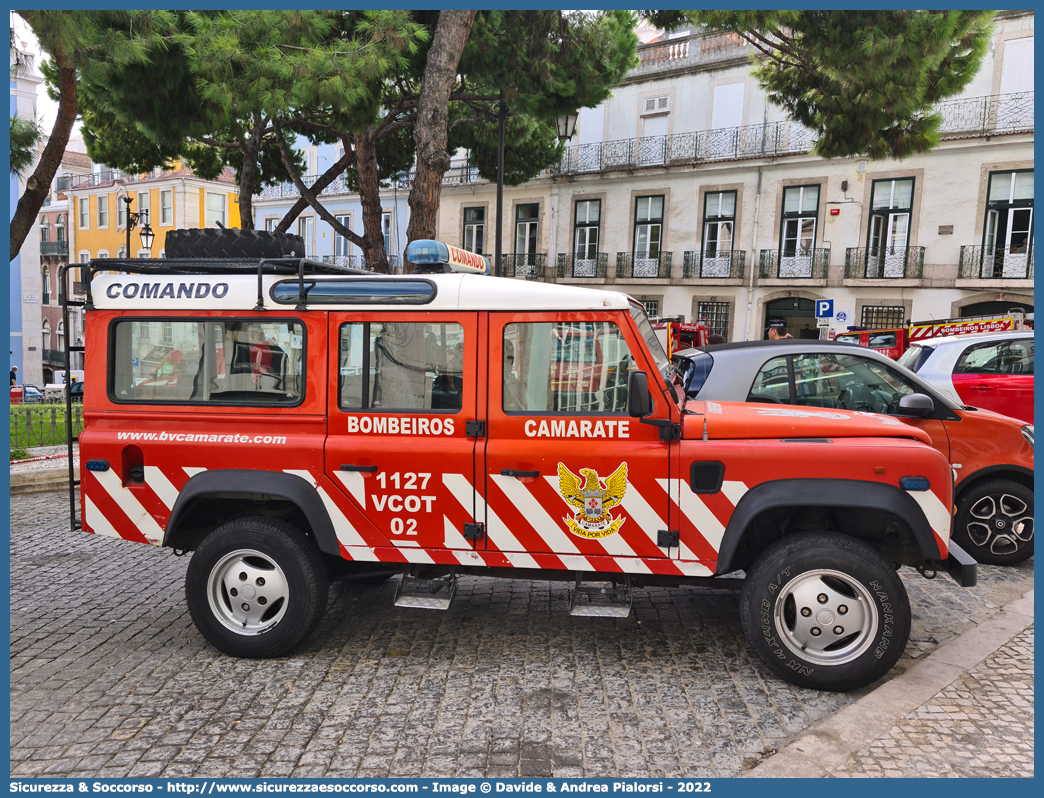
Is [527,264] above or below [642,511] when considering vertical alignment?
above

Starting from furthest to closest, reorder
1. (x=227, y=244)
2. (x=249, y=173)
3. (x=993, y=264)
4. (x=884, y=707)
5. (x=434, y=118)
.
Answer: (x=993, y=264) < (x=249, y=173) < (x=434, y=118) < (x=227, y=244) < (x=884, y=707)

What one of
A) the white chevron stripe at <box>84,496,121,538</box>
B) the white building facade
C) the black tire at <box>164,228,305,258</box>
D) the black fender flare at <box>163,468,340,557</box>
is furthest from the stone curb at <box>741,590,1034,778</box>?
the white building facade

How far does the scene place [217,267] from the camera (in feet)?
15.9

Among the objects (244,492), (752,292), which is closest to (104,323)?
(244,492)

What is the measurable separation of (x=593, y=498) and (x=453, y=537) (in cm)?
85

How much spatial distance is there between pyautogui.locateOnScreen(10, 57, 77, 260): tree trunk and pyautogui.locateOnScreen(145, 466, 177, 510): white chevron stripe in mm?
4679

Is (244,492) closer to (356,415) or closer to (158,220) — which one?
(356,415)

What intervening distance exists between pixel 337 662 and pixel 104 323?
250cm

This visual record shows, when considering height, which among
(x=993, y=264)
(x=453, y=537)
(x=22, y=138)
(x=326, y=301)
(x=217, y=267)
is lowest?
(x=453, y=537)

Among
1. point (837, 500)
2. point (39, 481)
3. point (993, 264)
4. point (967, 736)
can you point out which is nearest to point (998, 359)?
point (837, 500)

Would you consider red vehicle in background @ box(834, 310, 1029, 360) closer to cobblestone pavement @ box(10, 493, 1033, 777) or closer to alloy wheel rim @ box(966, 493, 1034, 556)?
alloy wheel rim @ box(966, 493, 1034, 556)

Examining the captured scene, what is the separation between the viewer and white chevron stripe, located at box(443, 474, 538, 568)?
4.52 m

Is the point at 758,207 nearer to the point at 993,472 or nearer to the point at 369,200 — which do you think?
the point at 369,200

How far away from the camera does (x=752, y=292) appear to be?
27.5 m
